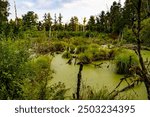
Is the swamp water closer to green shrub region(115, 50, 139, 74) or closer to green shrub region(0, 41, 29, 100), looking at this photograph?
green shrub region(115, 50, 139, 74)

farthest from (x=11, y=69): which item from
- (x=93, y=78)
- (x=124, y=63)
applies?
(x=124, y=63)

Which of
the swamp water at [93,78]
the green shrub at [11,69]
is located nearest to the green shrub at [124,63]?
the swamp water at [93,78]

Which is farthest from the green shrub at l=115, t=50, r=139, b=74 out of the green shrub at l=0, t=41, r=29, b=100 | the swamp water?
the green shrub at l=0, t=41, r=29, b=100

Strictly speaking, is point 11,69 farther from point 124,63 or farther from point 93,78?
point 124,63

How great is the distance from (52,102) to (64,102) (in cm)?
9

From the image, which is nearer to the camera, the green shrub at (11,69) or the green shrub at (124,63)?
the green shrub at (11,69)

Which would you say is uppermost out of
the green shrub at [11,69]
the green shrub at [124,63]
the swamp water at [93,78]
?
the green shrub at [11,69]

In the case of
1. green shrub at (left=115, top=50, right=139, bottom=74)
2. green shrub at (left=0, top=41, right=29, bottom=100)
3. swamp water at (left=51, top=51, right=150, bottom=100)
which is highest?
green shrub at (left=0, top=41, right=29, bottom=100)

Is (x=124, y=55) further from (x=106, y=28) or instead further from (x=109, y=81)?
(x=106, y=28)

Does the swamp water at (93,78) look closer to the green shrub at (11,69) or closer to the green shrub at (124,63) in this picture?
the green shrub at (124,63)

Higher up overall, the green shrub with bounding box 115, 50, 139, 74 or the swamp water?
the green shrub with bounding box 115, 50, 139, 74

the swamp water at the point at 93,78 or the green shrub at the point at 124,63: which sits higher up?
the green shrub at the point at 124,63

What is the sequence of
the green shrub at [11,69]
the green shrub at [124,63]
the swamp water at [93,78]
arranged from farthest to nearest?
the green shrub at [124,63]
the swamp water at [93,78]
the green shrub at [11,69]

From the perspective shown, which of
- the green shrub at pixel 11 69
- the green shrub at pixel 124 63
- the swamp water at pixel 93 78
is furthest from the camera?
the green shrub at pixel 124 63
